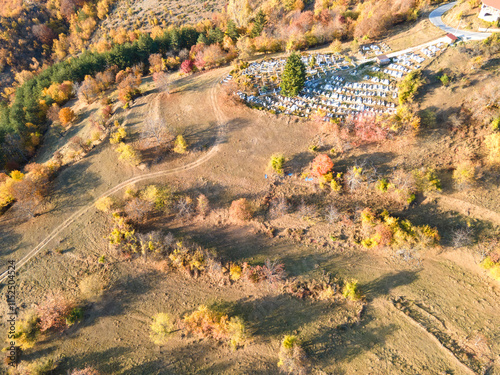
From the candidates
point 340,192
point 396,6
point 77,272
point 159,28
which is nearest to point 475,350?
point 340,192

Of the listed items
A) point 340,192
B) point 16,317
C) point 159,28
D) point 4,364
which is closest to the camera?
point 4,364

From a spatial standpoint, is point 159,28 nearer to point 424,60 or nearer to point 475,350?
point 424,60

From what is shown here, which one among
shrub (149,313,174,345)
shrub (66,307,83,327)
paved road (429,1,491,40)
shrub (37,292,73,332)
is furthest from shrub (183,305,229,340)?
paved road (429,1,491,40)

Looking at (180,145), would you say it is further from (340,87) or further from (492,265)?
(492,265)

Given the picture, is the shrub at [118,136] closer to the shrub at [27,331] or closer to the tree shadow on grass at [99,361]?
the shrub at [27,331]

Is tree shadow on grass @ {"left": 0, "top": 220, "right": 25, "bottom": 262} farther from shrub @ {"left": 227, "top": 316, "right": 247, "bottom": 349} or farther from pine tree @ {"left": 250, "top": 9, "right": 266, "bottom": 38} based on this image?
pine tree @ {"left": 250, "top": 9, "right": 266, "bottom": 38}

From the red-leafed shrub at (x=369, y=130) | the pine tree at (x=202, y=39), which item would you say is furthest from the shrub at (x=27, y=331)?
the pine tree at (x=202, y=39)
